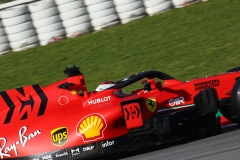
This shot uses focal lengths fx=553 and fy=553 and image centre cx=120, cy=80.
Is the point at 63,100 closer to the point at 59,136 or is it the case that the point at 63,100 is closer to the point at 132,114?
the point at 59,136

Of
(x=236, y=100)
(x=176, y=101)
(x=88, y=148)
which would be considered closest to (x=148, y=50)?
(x=176, y=101)

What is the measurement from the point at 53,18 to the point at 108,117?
5.87 meters

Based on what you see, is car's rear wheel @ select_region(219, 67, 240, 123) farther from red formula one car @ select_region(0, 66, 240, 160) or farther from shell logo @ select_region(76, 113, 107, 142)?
shell logo @ select_region(76, 113, 107, 142)

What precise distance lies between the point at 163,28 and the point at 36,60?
302cm

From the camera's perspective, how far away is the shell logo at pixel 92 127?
22.7ft

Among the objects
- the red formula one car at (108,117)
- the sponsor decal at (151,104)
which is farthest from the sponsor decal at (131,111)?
the sponsor decal at (151,104)

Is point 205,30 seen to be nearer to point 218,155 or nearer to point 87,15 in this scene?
point 87,15

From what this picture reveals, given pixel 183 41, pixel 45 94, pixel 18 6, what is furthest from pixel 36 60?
pixel 45 94

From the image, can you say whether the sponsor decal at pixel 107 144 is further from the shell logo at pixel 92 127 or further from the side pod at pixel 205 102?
the side pod at pixel 205 102

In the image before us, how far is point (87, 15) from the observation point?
12.5 meters

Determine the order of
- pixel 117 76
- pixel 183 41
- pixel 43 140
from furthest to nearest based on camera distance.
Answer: pixel 183 41
pixel 117 76
pixel 43 140

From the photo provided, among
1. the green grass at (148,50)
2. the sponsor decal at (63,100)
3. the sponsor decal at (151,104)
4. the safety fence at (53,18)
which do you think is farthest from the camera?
the safety fence at (53,18)

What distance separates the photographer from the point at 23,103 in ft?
24.2

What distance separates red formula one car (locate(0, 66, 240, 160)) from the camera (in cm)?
691
